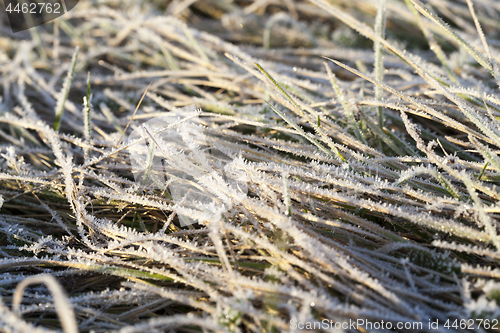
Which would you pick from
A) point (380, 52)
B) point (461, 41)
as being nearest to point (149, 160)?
point (380, 52)

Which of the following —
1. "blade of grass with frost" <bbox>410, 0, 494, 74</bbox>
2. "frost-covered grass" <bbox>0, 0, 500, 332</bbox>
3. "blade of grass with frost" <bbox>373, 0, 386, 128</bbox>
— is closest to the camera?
"frost-covered grass" <bbox>0, 0, 500, 332</bbox>

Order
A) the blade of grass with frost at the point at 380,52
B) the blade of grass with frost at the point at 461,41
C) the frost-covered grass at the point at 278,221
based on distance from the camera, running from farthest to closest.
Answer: the blade of grass with frost at the point at 380,52, the blade of grass with frost at the point at 461,41, the frost-covered grass at the point at 278,221

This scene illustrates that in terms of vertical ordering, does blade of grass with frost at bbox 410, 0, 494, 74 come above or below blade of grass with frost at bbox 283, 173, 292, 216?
above

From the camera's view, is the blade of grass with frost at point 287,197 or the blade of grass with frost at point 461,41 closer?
the blade of grass with frost at point 287,197

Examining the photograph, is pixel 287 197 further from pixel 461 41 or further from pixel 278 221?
pixel 461 41

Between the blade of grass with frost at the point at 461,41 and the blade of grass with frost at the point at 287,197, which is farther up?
the blade of grass with frost at the point at 461,41

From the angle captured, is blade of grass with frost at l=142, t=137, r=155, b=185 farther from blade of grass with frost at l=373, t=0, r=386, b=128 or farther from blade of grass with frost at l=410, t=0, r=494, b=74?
blade of grass with frost at l=410, t=0, r=494, b=74

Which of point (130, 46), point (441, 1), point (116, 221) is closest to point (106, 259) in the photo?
point (116, 221)

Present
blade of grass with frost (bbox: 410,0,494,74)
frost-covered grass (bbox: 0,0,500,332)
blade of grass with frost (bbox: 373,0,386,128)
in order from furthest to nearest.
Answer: blade of grass with frost (bbox: 373,0,386,128) < blade of grass with frost (bbox: 410,0,494,74) < frost-covered grass (bbox: 0,0,500,332)

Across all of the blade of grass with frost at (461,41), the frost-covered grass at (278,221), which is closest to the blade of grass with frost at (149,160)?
the frost-covered grass at (278,221)

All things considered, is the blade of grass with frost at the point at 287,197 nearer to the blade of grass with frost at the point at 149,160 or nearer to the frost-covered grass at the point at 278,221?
the frost-covered grass at the point at 278,221

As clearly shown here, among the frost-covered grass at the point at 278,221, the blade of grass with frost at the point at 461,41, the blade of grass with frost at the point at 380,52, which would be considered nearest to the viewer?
the frost-covered grass at the point at 278,221

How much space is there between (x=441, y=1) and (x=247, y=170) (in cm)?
173

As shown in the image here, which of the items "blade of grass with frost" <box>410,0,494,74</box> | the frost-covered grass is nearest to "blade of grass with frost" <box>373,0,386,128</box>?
the frost-covered grass
